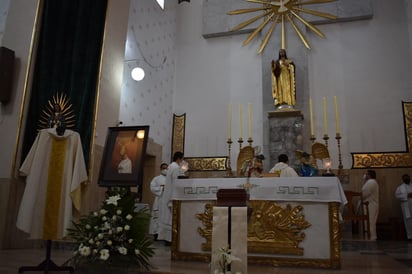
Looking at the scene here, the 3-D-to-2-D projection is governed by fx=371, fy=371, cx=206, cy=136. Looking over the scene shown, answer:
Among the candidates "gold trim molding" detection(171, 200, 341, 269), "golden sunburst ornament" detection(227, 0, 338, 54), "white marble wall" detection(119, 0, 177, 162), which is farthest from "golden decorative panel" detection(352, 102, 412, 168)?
"gold trim molding" detection(171, 200, 341, 269)

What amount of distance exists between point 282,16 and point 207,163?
4655mm

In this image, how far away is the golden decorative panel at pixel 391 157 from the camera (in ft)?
29.6

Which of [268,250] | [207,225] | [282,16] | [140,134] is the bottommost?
[268,250]

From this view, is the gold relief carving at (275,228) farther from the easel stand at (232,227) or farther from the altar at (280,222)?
the easel stand at (232,227)

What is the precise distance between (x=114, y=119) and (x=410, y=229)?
683cm

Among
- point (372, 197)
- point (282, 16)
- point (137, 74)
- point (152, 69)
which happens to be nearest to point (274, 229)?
point (372, 197)

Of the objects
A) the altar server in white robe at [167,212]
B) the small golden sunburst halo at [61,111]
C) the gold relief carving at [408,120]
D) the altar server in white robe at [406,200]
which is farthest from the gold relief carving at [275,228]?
the gold relief carving at [408,120]

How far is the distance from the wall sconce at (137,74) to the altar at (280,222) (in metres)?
4.43

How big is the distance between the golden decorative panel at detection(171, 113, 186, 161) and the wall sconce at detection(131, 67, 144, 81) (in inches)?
102

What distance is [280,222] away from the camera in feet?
14.1

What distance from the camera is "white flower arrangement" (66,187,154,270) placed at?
11.6ft

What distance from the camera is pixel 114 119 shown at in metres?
7.29

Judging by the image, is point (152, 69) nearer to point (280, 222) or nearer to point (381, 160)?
point (381, 160)

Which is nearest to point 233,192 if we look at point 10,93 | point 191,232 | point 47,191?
point 191,232
